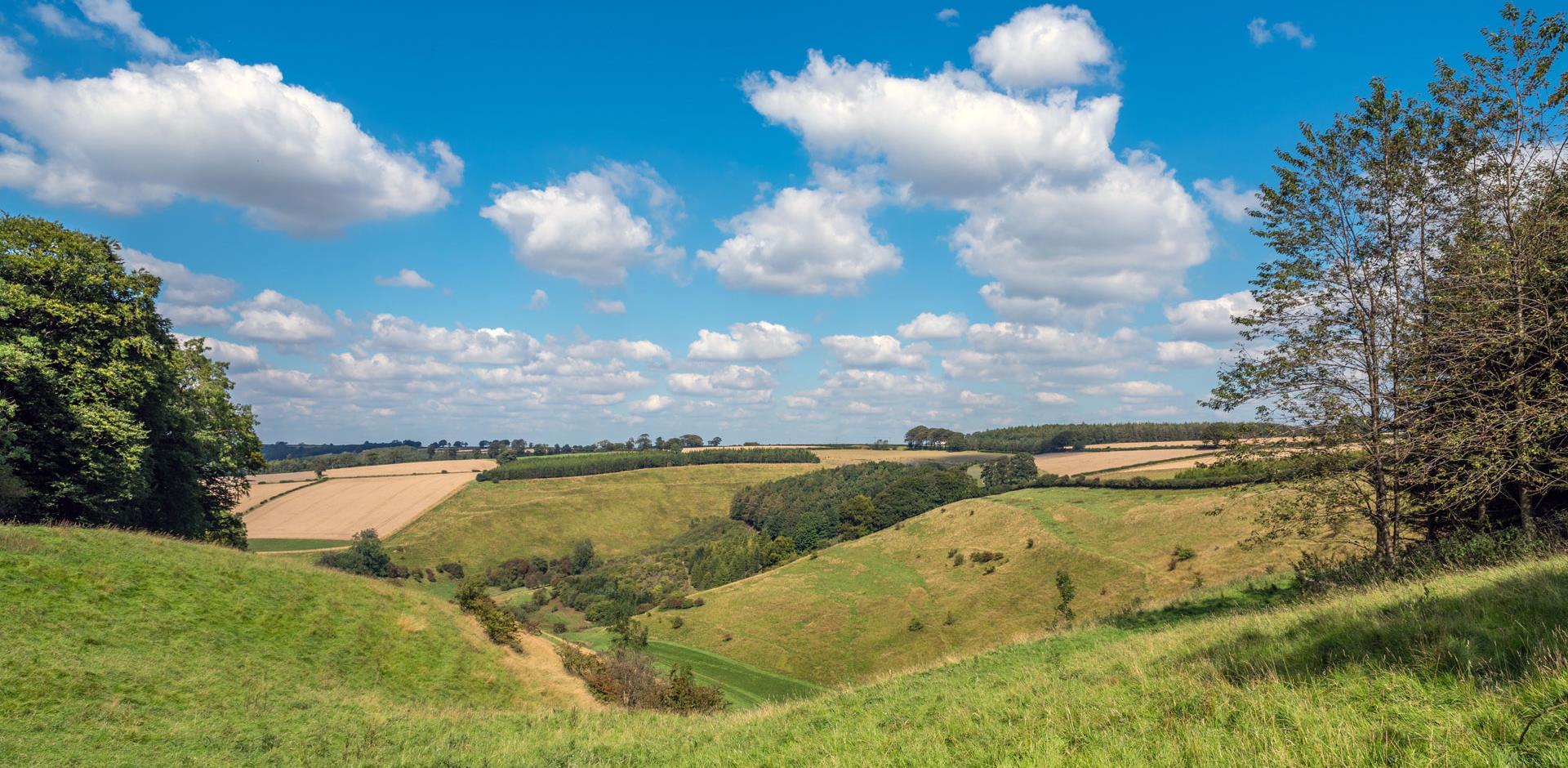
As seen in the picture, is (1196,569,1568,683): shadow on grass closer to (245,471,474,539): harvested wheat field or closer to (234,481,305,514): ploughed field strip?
(245,471,474,539): harvested wheat field

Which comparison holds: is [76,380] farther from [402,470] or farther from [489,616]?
[402,470]

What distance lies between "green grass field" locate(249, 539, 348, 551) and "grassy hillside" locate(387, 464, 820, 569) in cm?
1109

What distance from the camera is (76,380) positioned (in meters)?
28.0

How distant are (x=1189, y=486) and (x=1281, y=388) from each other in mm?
75702

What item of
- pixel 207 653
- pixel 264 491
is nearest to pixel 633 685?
pixel 207 653

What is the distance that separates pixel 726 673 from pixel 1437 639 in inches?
2348

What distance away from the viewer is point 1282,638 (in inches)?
468

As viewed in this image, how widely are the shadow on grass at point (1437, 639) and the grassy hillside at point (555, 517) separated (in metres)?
136

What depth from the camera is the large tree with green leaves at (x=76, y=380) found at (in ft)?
A: 87.6

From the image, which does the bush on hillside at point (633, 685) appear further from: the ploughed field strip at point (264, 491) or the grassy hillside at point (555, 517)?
the ploughed field strip at point (264, 491)

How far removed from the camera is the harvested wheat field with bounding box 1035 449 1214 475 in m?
117

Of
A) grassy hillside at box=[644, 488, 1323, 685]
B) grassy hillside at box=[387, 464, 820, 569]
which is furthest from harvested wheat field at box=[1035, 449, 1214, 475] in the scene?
grassy hillside at box=[387, 464, 820, 569]

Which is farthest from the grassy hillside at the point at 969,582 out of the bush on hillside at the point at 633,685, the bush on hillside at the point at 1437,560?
the bush on hillside at the point at 1437,560

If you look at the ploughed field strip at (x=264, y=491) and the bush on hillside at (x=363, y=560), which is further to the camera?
the ploughed field strip at (x=264, y=491)
